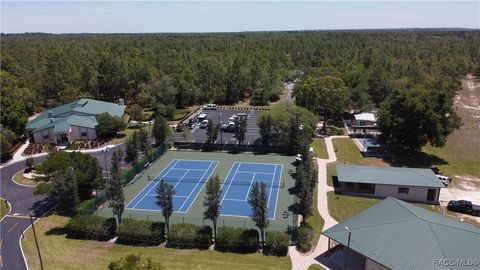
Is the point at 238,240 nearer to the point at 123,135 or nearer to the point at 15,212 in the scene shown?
the point at 15,212

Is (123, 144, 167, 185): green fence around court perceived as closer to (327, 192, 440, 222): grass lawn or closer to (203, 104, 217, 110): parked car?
(327, 192, 440, 222): grass lawn

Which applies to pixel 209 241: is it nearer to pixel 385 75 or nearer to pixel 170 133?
pixel 170 133

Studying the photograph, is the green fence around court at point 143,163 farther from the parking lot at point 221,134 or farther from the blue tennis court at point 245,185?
the blue tennis court at point 245,185

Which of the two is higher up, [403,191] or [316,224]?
[403,191]

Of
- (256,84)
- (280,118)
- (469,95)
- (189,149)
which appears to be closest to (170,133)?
(189,149)

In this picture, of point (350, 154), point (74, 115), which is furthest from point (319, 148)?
point (74, 115)

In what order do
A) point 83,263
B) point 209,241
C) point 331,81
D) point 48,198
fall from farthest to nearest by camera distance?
point 331,81 < point 48,198 < point 209,241 < point 83,263

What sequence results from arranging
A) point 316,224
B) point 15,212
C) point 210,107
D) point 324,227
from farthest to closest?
point 210,107 → point 15,212 → point 316,224 → point 324,227
